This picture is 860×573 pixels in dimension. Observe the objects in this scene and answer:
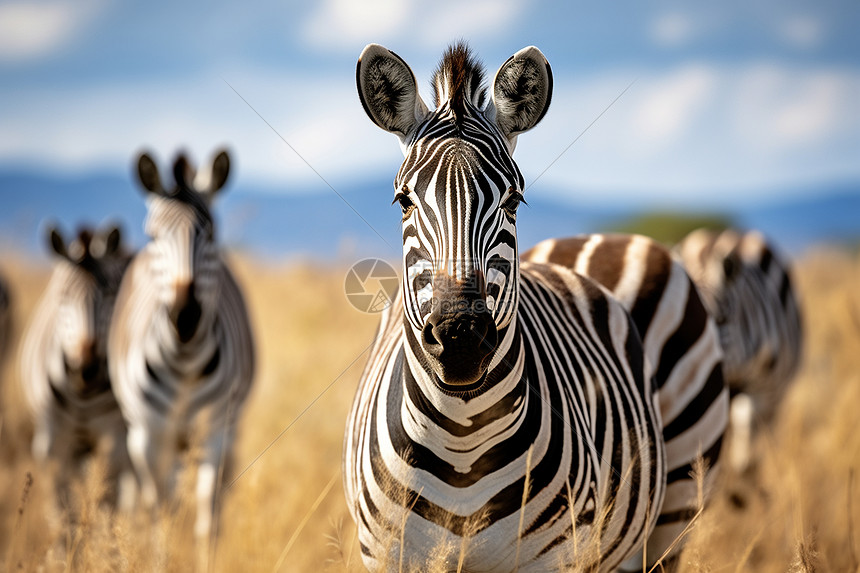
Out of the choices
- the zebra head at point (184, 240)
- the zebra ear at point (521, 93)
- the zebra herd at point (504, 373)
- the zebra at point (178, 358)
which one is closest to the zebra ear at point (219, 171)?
the zebra head at point (184, 240)

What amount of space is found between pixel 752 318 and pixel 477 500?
7033 mm

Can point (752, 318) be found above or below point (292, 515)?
above

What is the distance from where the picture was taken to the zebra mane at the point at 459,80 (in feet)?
9.02

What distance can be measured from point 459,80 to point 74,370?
517 centimetres

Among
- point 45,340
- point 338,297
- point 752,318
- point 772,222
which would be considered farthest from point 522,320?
point 772,222

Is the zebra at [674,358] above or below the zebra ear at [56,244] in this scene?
below

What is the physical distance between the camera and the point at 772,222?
161 metres

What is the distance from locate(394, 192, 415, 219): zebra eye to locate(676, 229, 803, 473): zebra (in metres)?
5.78

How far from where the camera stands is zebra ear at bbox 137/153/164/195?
6000mm

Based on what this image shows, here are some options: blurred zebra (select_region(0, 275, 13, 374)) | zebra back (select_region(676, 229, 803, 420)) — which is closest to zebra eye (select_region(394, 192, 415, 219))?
zebra back (select_region(676, 229, 803, 420))

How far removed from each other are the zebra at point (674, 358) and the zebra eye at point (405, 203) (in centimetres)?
182

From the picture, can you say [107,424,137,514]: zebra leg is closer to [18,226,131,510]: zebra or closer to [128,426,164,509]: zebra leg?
[18,226,131,510]: zebra

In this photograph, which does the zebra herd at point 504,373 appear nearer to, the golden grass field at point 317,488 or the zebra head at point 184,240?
the zebra head at point 184,240

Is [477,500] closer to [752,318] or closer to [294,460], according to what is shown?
[294,460]
